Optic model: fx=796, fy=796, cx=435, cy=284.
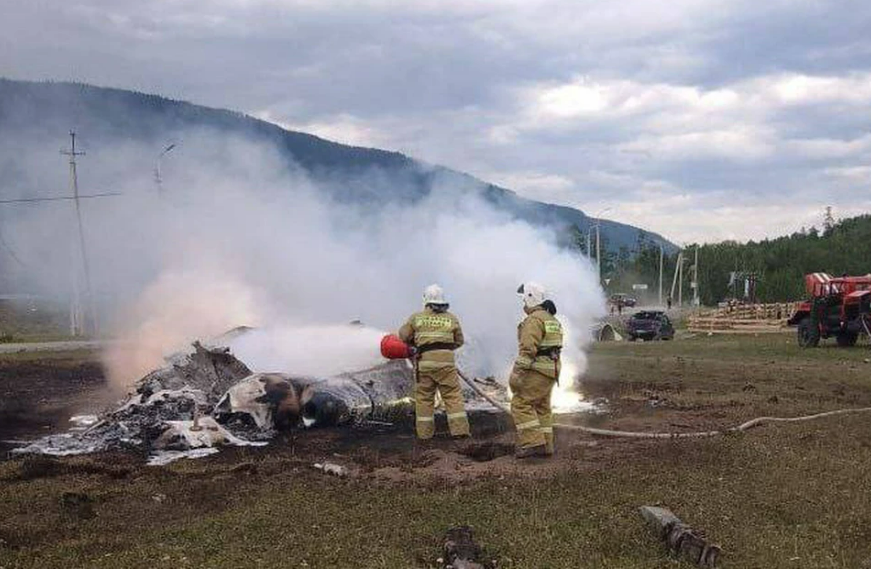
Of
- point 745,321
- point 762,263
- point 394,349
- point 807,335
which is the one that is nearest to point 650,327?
point 745,321

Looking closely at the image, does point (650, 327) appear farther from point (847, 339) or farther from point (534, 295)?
point (534, 295)

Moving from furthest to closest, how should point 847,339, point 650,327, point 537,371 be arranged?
1. point 650,327
2. point 847,339
3. point 537,371

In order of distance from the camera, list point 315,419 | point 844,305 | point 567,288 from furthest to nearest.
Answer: point 844,305
point 567,288
point 315,419

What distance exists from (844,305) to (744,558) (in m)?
20.8

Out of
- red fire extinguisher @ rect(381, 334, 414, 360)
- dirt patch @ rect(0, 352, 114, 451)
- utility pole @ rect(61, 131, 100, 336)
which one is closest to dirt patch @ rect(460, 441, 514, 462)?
red fire extinguisher @ rect(381, 334, 414, 360)

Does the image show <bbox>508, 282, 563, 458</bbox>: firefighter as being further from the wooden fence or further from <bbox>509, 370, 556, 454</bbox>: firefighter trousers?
the wooden fence

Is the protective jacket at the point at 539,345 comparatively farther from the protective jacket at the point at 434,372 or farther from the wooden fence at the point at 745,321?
the wooden fence at the point at 745,321

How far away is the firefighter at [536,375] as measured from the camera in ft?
30.6

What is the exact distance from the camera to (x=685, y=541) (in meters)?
5.51

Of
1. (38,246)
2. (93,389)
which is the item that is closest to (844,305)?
(93,389)

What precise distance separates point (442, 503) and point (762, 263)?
87622 millimetres

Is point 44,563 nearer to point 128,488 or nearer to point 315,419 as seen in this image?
point 128,488

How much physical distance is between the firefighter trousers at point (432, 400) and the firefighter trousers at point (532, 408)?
131 centimetres

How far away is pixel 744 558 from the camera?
5.46 metres
